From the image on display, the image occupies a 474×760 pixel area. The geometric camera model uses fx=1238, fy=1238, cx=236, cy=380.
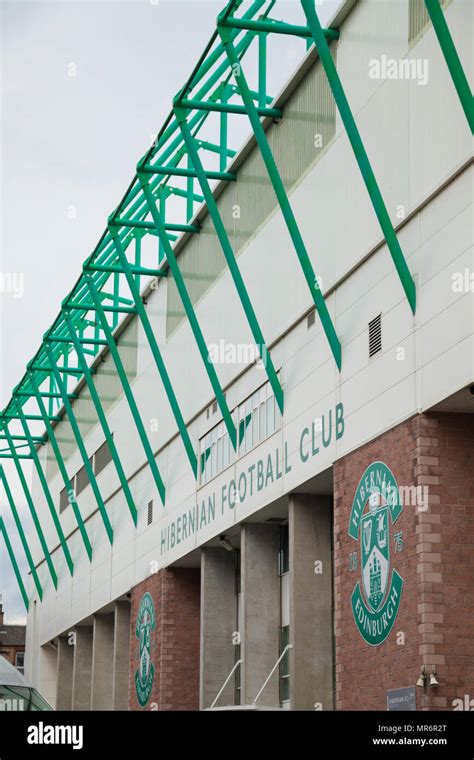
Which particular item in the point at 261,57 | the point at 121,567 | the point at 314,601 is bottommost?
the point at 314,601

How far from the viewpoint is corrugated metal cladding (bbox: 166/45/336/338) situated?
24781 mm

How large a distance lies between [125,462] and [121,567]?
3351 mm

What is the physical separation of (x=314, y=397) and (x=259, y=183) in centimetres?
672

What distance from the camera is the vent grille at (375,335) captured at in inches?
824

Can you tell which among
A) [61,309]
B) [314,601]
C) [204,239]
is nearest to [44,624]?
[61,309]

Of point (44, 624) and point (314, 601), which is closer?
point (314, 601)

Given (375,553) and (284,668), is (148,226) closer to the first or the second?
(284,668)

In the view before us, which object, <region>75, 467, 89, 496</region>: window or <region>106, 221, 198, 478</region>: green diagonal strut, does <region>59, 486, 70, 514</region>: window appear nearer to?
<region>75, 467, 89, 496</region>: window

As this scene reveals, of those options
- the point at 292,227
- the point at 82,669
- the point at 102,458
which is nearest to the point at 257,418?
the point at 292,227

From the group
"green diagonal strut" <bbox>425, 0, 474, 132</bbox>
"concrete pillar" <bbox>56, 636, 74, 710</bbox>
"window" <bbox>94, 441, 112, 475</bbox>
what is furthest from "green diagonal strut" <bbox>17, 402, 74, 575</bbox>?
"green diagonal strut" <bbox>425, 0, 474, 132</bbox>

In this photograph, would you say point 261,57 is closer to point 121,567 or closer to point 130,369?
point 130,369

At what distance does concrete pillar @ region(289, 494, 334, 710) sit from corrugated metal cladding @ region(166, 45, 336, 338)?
7.63 metres

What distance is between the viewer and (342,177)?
2314 centimetres

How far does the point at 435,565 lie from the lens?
726 inches
